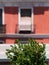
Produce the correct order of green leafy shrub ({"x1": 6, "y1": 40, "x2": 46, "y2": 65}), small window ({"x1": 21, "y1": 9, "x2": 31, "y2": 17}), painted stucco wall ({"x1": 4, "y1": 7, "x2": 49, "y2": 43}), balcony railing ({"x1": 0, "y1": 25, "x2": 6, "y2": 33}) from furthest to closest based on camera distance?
1. small window ({"x1": 21, "y1": 9, "x2": 31, "y2": 17})
2. painted stucco wall ({"x1": 4, "y1": 7, "x2": 49, "y2": 43})
3. balcony railing ({"x1": 0, "y1": 25, "x2": 6, "y2": 33})
4. green leafy shrub ({"x1": 6, "y1": 40, "x2": 46, "y2": 65})

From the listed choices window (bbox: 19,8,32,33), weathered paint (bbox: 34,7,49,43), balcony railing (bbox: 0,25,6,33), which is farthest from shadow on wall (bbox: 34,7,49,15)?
balcony railing (bbox: 0,25,6,33)

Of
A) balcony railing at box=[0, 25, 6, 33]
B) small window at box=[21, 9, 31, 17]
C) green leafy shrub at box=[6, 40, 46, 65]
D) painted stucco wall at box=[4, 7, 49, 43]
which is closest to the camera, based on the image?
green leafy shrub at box=[6, 40, 46, 65]

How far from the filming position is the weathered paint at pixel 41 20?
31516mm

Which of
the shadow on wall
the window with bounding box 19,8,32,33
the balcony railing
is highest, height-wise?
the shadow on wall

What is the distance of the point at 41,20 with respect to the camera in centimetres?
3167

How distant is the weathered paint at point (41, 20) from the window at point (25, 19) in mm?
454

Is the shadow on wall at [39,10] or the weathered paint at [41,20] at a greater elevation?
the shadow on wall at [39,10]

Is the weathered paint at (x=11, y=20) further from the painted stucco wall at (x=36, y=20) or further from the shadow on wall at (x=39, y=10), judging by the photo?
the shadow on wall at (x=39, y=10)

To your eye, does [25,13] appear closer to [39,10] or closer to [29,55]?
[39,10]

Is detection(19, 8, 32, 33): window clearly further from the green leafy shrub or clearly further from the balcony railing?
the green leafy shrub

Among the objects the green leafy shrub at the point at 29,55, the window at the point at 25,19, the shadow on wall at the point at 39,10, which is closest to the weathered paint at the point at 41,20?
the shadow on wall at the point at 39,10

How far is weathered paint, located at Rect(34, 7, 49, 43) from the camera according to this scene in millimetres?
31516

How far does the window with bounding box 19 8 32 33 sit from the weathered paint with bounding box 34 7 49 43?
1.49 ft

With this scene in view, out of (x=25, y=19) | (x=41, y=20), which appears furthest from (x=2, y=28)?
(x=41, y=20)
